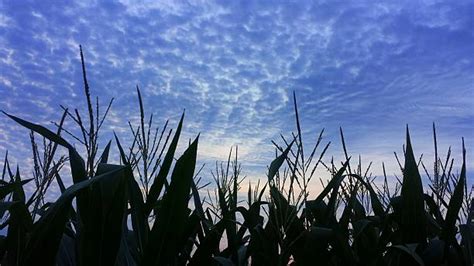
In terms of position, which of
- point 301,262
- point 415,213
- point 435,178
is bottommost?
point 301,262

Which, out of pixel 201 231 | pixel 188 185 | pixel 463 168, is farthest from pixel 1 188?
pixel 463 168

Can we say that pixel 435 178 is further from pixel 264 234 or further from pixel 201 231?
pixel 201 231

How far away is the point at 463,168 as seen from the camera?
1.97m

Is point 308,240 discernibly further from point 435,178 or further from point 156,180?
point 435,178

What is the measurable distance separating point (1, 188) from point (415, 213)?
58.0 inches

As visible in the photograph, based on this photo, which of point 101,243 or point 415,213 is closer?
point 101,243

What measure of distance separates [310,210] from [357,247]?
10.2 inches

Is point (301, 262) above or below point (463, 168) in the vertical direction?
below

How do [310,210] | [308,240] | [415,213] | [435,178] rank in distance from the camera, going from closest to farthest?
[308,240] < [415,213] < [310,210] < [435,178]

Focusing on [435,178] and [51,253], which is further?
[435,178]

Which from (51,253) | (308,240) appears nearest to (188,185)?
(51,253)

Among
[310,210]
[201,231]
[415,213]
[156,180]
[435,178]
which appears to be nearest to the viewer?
[156,180]

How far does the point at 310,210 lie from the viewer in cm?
202

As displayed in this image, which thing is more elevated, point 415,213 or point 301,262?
point 415,213
